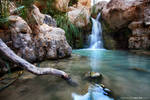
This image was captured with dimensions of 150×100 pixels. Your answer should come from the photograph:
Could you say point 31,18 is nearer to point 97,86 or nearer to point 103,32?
point 97,86

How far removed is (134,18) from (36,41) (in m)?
6.57

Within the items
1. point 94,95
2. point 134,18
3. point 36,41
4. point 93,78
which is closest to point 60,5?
point 36,41

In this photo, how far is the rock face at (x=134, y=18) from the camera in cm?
522

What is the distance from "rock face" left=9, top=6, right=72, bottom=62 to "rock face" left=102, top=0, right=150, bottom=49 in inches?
209

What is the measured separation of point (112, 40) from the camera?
7320 mm

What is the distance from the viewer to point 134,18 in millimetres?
5766

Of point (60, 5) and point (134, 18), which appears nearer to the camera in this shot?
point (60, 5)

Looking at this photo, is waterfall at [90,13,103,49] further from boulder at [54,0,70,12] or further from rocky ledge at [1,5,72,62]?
rocky ledge at [1,5,72,62]

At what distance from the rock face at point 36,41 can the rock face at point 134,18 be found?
17.4 ft

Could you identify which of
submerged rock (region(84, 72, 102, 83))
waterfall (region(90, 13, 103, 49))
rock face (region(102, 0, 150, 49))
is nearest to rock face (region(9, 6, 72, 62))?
submerged rock (region(84, 72, 102, 83))

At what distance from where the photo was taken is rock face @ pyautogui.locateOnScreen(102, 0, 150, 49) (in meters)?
5.22

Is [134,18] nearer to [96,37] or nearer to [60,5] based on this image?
[96,37]

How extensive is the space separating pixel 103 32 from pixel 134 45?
8.94 feet

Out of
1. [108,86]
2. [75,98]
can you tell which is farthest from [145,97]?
[75,98]
